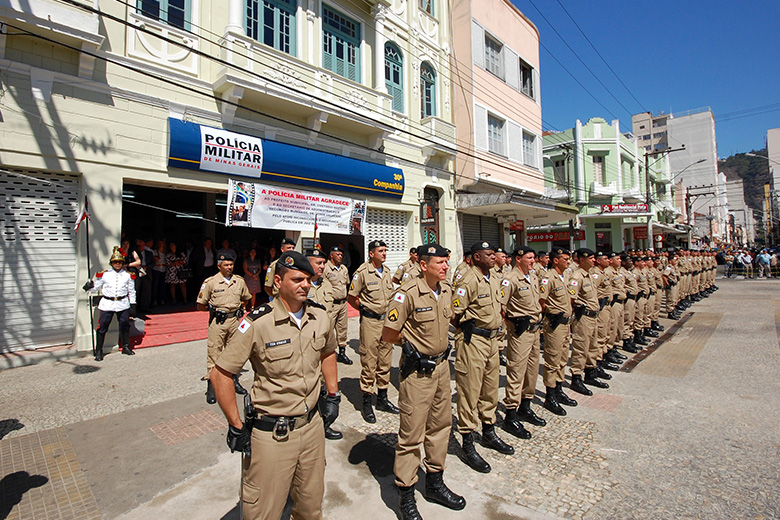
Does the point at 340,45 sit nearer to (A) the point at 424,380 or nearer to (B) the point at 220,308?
(B) the point at 220,308

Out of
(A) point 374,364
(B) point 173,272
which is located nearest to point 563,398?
(A) point 374,364

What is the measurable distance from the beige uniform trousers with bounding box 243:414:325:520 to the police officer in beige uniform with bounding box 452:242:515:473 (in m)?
1.82

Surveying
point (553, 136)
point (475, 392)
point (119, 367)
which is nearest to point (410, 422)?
point (475, 392)

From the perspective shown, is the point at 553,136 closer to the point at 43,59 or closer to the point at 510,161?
the point at 510,161

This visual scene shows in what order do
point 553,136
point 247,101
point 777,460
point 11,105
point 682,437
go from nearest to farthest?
point 777,460
point 682,437
point 11,105
point 247,101
point 553,136

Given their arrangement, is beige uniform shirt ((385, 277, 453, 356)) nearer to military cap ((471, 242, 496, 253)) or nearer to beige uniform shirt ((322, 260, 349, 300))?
military cap ((471, 242, 496, 253))

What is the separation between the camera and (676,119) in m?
73.1

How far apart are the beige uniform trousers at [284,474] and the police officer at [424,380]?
853 millimetres

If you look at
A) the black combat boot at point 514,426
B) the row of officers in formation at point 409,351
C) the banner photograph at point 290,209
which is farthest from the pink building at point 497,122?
the black combat boot at point 514,426

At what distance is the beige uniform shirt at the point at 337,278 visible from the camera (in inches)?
275

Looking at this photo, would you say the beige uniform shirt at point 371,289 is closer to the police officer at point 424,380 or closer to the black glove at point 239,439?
the police officer at point 424,380

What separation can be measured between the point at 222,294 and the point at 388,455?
3.42 m

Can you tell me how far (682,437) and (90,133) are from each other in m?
10.4

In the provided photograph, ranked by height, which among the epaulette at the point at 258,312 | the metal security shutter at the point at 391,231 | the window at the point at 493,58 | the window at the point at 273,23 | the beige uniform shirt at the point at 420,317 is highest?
the window at the point at 493,58
